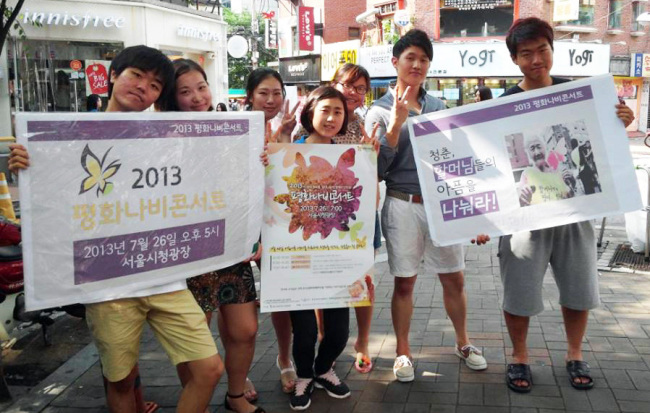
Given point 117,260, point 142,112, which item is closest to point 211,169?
point 142,112

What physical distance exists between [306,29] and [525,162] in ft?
92.8

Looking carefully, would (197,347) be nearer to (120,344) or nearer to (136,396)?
(120,344)

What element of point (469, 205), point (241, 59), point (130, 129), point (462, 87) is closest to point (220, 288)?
point (130, 129)

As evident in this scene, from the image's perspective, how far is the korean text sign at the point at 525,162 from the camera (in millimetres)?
3238

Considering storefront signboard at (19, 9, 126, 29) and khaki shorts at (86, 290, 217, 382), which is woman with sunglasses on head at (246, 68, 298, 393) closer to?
khaki shorts at (86, 290, 217, 382)

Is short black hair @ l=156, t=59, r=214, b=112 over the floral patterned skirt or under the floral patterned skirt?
over

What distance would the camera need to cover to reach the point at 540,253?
3416mm

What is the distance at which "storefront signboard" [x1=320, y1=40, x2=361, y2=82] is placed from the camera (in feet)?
85.1

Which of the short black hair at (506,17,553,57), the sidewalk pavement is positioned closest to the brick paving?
the sidewalk pavement

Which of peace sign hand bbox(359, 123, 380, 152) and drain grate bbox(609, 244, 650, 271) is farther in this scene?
drain grate bbox(609, 244, 650, 271)

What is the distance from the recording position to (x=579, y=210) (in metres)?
3.24

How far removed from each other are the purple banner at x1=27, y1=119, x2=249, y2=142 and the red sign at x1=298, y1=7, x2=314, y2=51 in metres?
28.3

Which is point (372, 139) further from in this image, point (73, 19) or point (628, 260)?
point (73, 19)

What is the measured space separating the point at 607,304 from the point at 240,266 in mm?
3251
